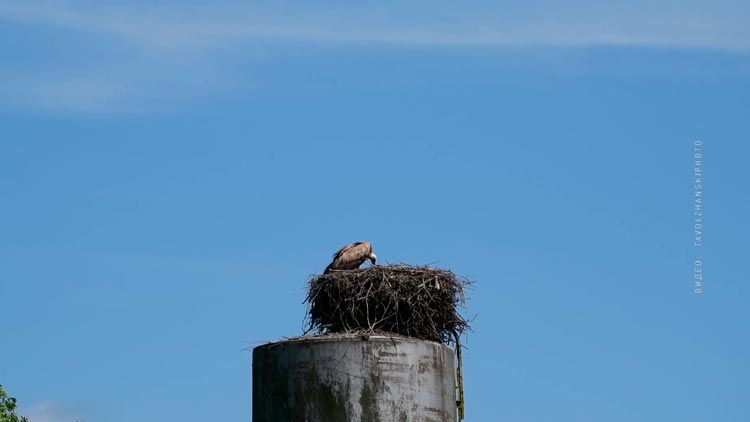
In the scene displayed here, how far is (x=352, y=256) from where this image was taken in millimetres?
23234

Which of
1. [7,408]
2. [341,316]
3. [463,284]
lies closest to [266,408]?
[341,316]

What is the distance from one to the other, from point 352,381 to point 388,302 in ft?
6.31

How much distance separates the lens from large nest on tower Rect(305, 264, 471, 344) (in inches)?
798

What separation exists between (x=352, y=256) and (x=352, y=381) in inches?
185

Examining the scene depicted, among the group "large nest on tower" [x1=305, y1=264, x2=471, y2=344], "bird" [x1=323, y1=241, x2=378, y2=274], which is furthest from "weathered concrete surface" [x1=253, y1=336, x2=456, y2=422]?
"bird" [x1=323, y1=241, x2=378, y2=274]

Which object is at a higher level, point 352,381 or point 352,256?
point 352,256

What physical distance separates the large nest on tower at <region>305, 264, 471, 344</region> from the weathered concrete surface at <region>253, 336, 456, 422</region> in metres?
0.82

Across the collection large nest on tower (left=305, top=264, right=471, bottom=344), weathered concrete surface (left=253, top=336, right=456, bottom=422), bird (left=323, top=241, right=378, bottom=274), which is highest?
bird (left=323, top=241, right=378, bottom=274)

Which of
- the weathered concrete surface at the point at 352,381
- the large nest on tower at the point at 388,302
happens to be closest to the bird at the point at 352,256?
the large nest on tower at the point at 388,302

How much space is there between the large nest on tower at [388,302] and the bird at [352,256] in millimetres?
1674

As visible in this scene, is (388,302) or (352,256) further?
(352,256)

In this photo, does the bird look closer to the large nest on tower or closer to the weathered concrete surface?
the large nest on tower

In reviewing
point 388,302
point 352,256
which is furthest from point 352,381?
point 352,256

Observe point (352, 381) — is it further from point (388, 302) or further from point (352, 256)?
point (352, 256)
